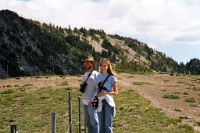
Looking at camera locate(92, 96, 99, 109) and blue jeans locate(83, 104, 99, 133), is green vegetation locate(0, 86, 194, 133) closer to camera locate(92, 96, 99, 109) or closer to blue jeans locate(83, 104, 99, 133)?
blue jeans locate(83, 104, 99, 133)

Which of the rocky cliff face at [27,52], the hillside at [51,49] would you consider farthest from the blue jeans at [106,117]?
the rocky cliff face at [27,52]

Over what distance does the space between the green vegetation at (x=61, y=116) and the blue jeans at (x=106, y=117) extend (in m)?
5.03

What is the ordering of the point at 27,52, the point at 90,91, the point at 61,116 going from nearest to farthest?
1. the point at 90,91
2. the point at 61,116
3. the point at 27,52

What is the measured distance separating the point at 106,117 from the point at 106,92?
30.2 inches

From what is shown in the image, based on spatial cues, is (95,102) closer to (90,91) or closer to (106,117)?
(90,91)

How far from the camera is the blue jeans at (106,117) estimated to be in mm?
10750

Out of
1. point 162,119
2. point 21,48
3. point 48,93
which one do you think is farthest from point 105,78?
point 21,48

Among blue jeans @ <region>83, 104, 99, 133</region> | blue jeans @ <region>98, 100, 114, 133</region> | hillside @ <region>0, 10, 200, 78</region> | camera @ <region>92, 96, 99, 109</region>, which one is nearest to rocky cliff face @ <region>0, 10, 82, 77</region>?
hillside @ <region>0, 10, 200, 78</region>

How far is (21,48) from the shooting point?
8794 cm

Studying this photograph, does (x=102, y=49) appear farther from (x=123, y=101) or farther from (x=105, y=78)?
(x=105, y=78)

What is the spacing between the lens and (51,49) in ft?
337

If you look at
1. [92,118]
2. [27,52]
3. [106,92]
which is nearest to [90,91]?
[106,92]

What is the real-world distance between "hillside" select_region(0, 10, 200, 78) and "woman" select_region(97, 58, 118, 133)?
6079 centimetres

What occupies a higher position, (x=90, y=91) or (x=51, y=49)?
(x=51, y=49)
